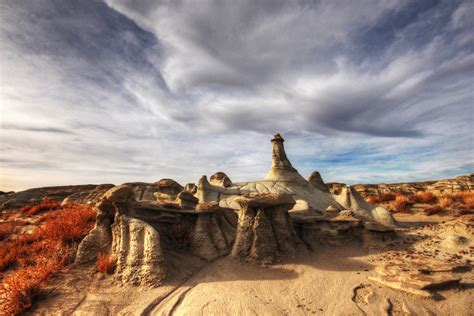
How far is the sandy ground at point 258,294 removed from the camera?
182 inches

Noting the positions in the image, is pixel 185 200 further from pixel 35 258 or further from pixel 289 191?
pixel 289 191

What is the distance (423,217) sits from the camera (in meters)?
13.8

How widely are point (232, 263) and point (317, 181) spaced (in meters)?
9.24

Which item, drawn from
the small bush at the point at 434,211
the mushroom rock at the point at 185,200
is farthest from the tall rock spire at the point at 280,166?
the small bush at the point at 434,211

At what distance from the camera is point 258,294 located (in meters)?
5.18

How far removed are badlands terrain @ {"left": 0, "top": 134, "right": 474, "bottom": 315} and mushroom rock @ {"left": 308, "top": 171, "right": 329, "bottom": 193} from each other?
430 centimetres

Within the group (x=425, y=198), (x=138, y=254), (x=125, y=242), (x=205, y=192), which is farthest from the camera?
(x=425, y=198)

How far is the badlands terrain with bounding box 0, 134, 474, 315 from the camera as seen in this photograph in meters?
4.82

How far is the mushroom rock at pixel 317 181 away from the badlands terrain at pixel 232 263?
430 centimetres

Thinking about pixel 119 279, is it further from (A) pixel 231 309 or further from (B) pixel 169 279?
(A) pixel 231 309

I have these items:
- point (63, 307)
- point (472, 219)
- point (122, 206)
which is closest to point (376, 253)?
point (472, 219)

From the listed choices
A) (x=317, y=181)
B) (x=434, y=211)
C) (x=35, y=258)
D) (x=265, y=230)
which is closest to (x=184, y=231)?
(x=265, y=230)

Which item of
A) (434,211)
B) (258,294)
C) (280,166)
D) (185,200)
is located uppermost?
(280,166)

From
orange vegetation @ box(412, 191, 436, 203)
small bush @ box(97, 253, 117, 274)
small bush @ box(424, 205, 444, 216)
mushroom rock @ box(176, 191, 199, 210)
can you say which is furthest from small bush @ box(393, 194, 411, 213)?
small bush @ box(97, 253, 117, 274)
